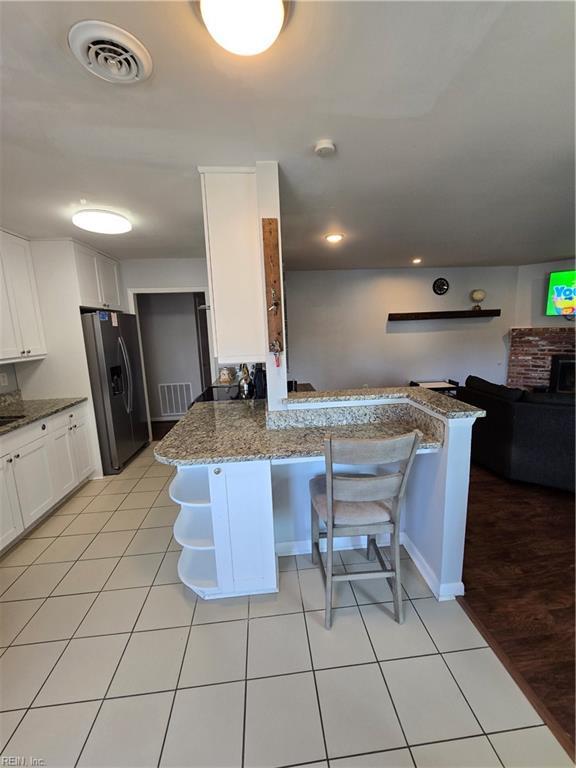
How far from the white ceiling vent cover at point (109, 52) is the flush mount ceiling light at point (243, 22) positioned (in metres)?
0.27

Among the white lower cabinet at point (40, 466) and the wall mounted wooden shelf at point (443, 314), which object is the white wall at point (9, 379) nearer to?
the white lower cabinet at point (40, 466)

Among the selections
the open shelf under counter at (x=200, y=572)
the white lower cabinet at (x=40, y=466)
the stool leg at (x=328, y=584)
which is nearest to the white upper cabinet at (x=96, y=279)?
the white lower cabinet at (x=40, y=466)

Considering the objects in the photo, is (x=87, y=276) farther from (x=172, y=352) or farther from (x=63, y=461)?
(x=172, y=352)

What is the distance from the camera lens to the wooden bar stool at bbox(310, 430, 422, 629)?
1.38 m

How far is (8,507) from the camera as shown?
2.23 metres

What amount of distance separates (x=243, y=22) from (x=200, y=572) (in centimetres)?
234

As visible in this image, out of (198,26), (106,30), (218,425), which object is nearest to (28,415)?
(218,425)

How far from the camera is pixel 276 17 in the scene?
2.88ft

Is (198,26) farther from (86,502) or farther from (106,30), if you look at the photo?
(86,502)

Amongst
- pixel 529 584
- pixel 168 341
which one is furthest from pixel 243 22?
pixel 168 341

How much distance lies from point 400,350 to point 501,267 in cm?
225

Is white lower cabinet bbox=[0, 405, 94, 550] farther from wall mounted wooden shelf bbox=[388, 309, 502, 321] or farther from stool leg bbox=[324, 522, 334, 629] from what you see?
wall mounted wooden shelf bbox=[388, 309, 502, 321]

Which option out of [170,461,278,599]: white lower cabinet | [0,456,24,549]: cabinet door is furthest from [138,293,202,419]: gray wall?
[170,461,278,599]: white lower cabinet

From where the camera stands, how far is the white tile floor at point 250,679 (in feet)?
A: 3.71
